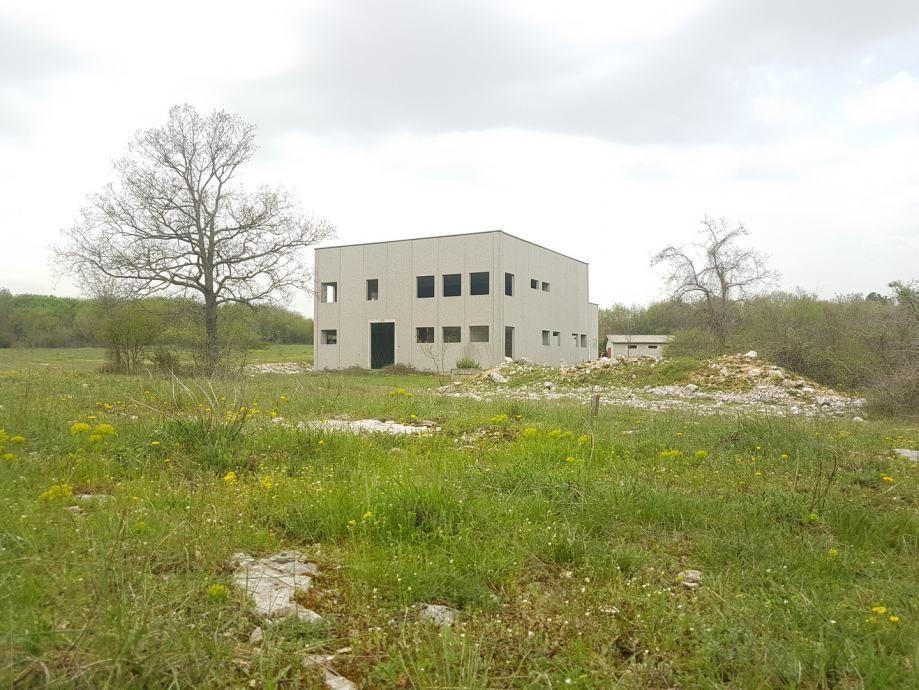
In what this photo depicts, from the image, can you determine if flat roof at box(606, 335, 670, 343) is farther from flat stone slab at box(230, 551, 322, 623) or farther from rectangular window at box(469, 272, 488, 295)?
flat stone slab at box(230, 551, 322, 623)

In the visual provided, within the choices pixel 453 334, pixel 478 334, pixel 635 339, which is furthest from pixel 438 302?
pixel 635 339

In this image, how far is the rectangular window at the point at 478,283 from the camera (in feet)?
115

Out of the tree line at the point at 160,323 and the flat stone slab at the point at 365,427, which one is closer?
the flat stone slab at the point at 365,427

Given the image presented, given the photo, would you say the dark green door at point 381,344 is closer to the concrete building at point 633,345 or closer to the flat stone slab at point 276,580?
the concrete building at point 633,345

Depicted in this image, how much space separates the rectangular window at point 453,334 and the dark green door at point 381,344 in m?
3.87

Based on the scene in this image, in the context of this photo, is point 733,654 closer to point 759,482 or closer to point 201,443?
point 759,482

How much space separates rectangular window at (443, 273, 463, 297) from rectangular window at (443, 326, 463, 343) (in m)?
2.01

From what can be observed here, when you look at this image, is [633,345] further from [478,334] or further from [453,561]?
[453,561]

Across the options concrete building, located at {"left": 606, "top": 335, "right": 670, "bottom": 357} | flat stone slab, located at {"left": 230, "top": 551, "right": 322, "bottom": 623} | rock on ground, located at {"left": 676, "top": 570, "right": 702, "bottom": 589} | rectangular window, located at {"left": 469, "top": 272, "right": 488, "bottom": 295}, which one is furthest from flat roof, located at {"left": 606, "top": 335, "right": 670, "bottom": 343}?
flat stone slab, located at {"left": 230, "top": 551, "right": 322, "bottom": 623}

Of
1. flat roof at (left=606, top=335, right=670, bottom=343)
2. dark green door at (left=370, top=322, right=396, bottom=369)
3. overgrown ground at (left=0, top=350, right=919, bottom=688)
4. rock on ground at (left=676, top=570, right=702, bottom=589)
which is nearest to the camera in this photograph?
overgrown ground at (left=0, top=350, right=919, bottom=688)

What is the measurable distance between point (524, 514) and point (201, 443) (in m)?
3.06

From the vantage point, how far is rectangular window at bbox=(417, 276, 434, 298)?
3653cm

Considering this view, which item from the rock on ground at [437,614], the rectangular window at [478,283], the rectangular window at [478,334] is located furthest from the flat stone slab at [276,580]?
the rectangular window at [478,283]

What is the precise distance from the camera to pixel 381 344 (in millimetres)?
38688
